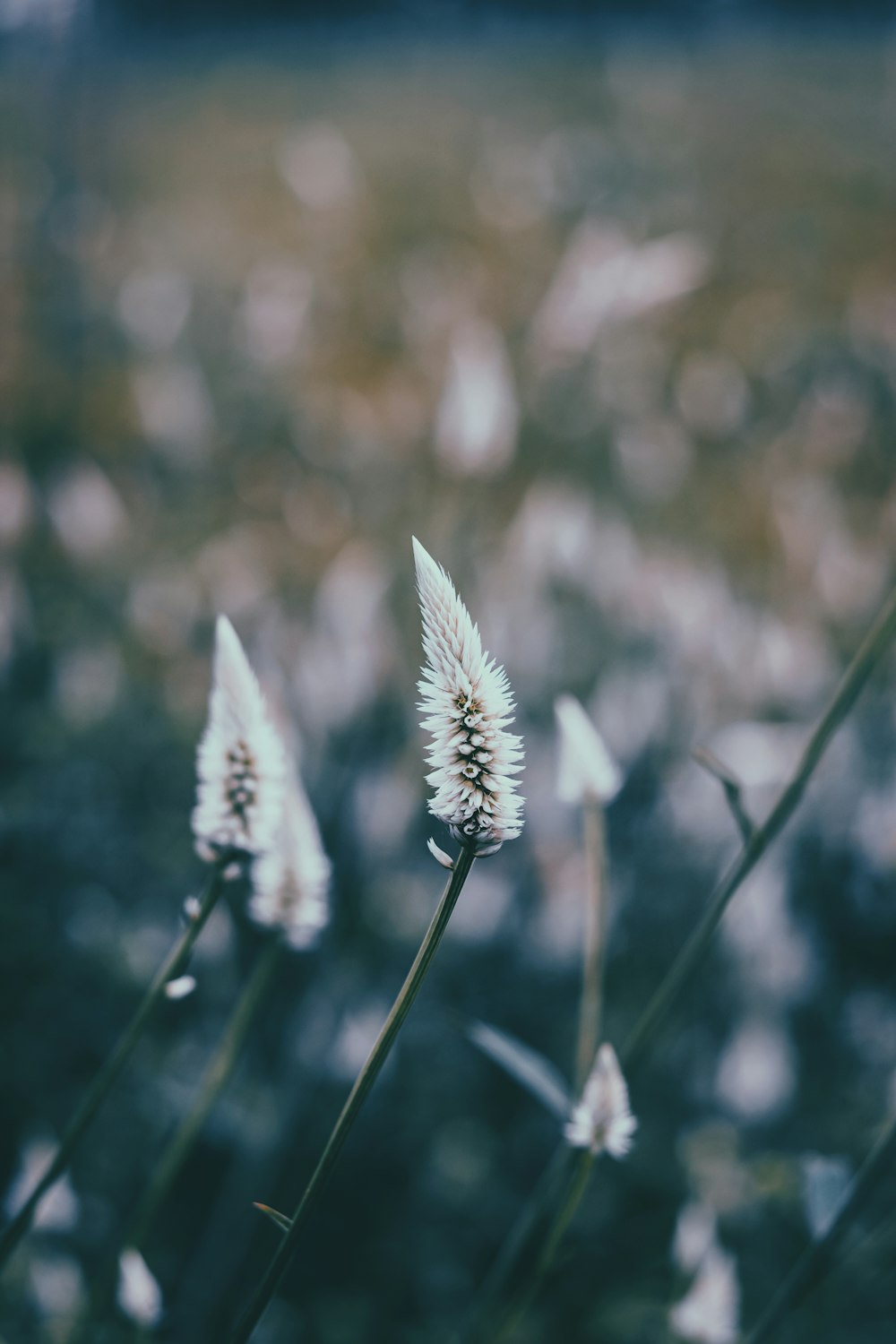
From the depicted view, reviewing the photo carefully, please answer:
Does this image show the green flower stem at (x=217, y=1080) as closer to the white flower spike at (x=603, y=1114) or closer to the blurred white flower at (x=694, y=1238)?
the white flower spike at (x=603, y=1114)

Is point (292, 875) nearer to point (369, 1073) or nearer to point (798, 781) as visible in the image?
point (369, 1073)

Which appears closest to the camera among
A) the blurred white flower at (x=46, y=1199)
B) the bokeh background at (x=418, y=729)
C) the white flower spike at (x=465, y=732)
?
the white flower spike at (x=465, y=732)

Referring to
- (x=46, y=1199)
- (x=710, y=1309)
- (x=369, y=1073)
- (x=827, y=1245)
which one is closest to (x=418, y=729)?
(x=46, y=1199)

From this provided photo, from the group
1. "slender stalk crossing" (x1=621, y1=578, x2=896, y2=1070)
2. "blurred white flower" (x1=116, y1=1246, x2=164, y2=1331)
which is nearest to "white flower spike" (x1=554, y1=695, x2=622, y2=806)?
"slender stalk crossing" (x1=621, y1=578, x2=896, y2=1070)

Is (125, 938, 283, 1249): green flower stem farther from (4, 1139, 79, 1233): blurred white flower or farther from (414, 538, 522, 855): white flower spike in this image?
(414, 538, 522, 855): white flower spike

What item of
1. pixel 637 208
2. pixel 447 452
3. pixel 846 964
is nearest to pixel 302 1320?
pixel 846 964

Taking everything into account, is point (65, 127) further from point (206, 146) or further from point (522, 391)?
point (206, 146)

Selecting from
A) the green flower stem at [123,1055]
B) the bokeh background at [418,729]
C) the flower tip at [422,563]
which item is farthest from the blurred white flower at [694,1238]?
the flower tip at [422,563]
